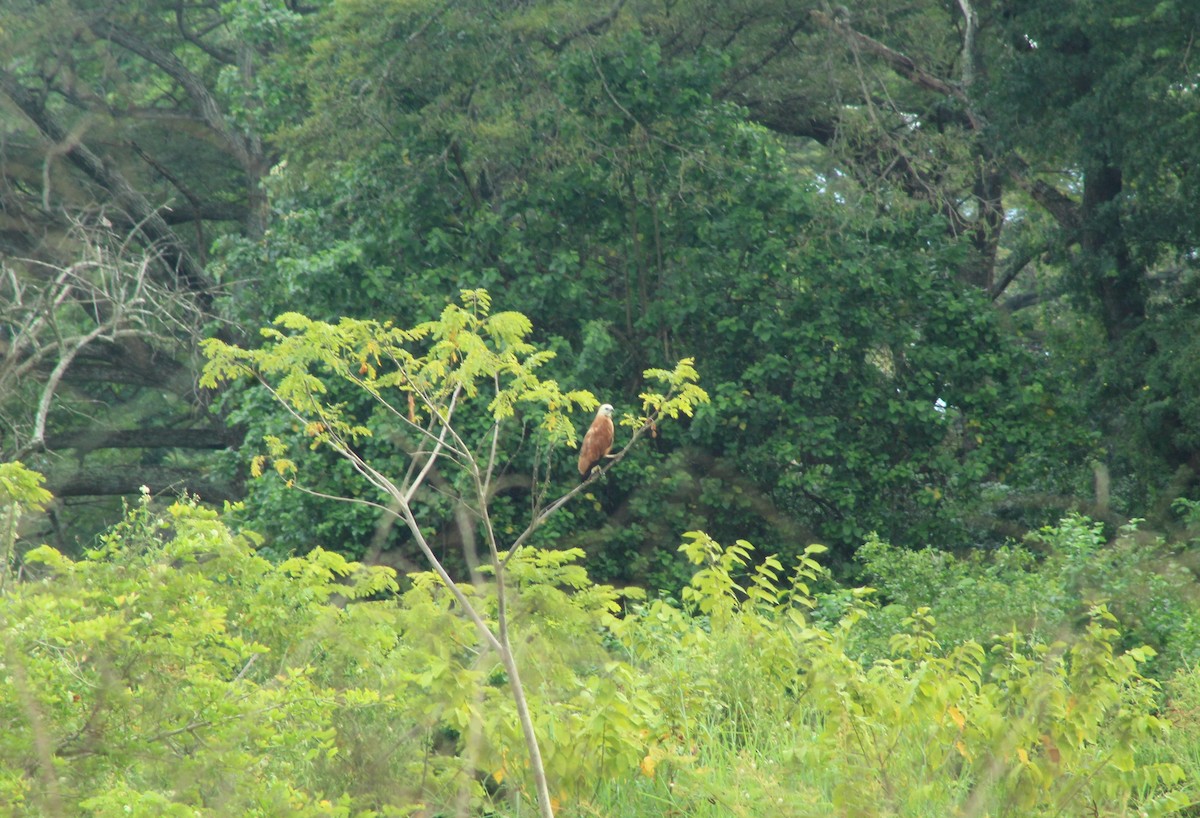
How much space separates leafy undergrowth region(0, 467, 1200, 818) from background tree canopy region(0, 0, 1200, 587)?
3.85m

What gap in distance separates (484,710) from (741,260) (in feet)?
20.5

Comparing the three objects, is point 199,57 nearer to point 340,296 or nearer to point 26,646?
point 340,296

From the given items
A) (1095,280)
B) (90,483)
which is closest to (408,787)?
(1095,280)

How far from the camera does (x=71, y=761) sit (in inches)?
187

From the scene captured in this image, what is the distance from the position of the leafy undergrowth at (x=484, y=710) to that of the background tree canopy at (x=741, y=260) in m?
3.85

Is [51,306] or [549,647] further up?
[549,647]

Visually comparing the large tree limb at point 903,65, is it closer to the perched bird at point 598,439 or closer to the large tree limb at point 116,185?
the perched bird at point 598,439

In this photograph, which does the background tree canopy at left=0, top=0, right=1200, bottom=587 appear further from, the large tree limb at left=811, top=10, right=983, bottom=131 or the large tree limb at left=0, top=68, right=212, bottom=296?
the large tree limb at left=0, top=68, right=212, bottom=296

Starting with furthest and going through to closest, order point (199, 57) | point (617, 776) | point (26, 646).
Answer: point (199, 57) → point (617, 776) → point (26, 646)

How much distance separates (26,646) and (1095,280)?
8843 millimetres

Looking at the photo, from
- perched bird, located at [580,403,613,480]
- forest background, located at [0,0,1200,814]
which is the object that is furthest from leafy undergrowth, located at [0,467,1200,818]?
forest background, located at [0,0,1200,814]

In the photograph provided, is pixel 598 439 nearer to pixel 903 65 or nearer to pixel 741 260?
pixel 741 260

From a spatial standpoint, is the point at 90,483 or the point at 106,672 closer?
the point at 106,672

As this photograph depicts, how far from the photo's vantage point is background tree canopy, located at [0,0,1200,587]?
34.7 ft
